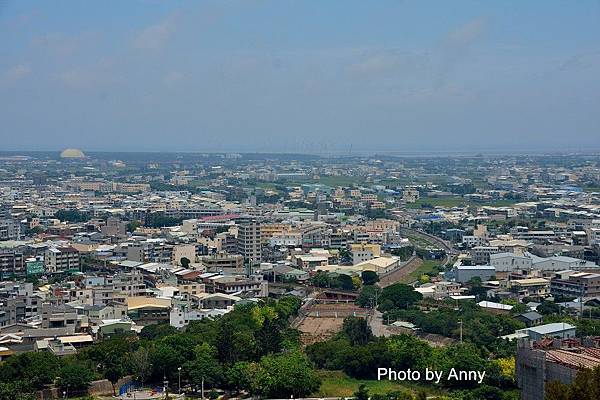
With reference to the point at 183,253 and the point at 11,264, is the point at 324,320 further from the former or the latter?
the point at 11,264

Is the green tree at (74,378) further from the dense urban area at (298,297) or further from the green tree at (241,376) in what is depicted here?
the green tree at (241,376)

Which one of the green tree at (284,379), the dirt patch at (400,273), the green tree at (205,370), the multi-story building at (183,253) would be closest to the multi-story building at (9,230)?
the multi-story building at (183,253)

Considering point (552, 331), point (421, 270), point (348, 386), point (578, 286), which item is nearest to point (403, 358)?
point (348, 386)

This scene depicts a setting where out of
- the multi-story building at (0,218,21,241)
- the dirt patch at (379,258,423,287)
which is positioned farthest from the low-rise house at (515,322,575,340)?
the multi-story building at (0,218,21,241)

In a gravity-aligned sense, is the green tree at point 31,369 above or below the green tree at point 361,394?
above

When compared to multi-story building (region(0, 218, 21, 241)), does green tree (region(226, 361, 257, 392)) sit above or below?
above

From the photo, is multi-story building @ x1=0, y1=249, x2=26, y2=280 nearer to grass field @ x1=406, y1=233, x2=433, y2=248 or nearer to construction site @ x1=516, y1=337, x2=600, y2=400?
grass field @ x1=406, y1=233, x2=433, y2=248
